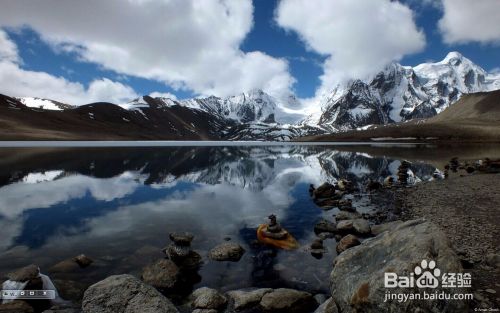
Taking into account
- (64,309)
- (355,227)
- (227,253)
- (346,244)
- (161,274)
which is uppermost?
(355,227)

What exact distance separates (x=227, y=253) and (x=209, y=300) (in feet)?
18.7

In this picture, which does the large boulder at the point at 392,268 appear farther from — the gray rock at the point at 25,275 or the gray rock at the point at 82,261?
the gray rock at the point at 82,261

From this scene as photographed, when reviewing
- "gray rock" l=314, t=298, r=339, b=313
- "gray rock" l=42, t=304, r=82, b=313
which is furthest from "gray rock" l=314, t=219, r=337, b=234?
"gray rock" l=42, t=304, r=82, b=313

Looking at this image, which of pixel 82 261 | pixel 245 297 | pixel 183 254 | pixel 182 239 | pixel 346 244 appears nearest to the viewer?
pixel 245 297

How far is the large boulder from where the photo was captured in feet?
30.9

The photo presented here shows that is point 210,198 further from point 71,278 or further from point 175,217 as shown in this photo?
point 71,278

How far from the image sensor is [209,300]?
1362 centimetres

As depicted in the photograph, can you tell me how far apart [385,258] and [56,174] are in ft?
190

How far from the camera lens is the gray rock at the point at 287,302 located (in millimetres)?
13586

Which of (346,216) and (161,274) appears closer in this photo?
(161,274)

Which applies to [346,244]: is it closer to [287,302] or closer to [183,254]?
[287,302]

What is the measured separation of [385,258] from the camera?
35.7 feet

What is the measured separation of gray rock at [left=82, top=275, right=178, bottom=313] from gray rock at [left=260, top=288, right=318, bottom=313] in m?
3.98

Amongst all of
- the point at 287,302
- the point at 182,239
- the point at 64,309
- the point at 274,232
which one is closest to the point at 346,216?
the point at 274,232
